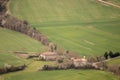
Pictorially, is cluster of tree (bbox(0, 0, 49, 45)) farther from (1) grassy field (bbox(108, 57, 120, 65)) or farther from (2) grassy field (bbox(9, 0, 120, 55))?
(1) grassy field (bbox(108, 57, 120, 65))

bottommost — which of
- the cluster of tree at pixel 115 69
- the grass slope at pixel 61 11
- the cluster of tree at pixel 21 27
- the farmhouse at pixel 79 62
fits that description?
the cluster of tree at pixel 115 69

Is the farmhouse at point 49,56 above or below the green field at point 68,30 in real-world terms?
below

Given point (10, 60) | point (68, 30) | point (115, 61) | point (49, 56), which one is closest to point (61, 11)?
point (68, 30)

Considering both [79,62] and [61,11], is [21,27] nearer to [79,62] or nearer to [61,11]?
[79,62]

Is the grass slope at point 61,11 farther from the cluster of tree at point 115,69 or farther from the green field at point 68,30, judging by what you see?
the cluster of tree at point 115,69

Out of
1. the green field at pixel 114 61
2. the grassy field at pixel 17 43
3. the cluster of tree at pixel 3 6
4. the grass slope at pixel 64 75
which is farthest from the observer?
the cluster of tree at pixel 3 6

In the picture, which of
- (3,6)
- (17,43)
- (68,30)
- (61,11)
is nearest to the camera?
(17,43)

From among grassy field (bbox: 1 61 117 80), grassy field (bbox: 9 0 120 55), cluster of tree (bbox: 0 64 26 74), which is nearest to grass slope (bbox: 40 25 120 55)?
grassy field (bbox: 9 0 120 55)

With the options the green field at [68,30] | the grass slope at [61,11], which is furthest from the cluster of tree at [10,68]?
the grass slope at [61,11]

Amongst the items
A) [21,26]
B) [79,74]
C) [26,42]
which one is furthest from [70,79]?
[21,26]
